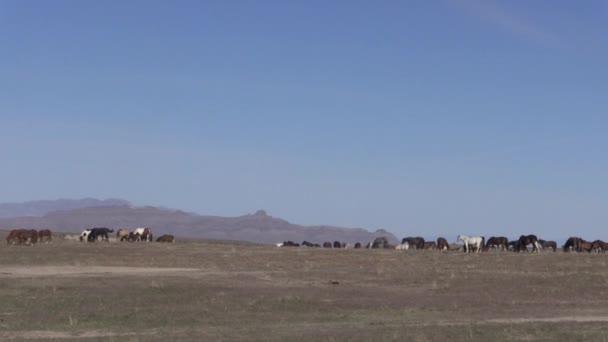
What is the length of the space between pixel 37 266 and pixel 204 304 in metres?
20.6

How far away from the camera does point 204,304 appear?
107 ft

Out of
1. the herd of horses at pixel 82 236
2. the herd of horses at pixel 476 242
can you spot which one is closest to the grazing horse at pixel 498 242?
the herd of horses at pixel 476 242

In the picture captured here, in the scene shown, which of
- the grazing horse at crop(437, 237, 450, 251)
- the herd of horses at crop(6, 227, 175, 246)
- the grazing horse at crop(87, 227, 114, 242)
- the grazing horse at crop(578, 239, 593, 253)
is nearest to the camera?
the herd of horses at crop(6, 227, 175, 246)

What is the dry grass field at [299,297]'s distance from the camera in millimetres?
25125

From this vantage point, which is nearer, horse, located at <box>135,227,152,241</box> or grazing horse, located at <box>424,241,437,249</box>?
grazing horse, located at <box>424,241,437,249</box>

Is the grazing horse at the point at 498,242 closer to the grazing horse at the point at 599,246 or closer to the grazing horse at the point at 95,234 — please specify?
the grazing horse at the point at 599,246

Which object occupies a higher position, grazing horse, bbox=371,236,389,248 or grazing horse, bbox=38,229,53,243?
grazing horse, bbox=371,236,389,248

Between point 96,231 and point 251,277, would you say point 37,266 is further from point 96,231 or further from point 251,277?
point 96,231

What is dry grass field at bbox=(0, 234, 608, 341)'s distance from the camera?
2512 centimetres

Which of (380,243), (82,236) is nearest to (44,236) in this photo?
(82,236)

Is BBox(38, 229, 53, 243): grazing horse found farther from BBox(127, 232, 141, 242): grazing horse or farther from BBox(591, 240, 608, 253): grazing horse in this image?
BBox(591, 240, 608, 253): grazing horse

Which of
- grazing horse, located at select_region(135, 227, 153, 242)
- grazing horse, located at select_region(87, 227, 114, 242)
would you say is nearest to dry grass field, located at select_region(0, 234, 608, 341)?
grazing horse, located at select_region(87, 227, 114, 242)

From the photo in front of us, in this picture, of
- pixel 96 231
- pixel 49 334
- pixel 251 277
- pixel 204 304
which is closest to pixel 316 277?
pixel 251 277

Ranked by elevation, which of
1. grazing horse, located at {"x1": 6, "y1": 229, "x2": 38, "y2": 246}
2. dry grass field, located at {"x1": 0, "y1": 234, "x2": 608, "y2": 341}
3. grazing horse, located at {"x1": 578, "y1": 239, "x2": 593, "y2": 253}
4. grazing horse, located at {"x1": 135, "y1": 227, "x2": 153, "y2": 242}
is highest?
grazing horse, located at {"x1": 135, "y1": 227, "x2": 153, "y2": 242}
